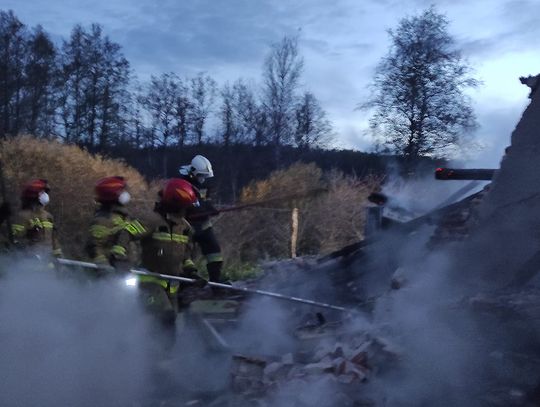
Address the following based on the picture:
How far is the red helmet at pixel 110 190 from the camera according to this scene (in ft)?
19.5

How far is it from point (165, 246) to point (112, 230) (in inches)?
18.6

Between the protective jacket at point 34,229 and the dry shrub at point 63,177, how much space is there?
637 cm

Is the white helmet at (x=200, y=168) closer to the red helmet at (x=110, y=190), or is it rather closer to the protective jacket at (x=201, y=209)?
the protective jacket at (x=201, y=209)

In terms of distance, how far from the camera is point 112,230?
228 inches

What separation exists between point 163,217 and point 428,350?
2.43 m

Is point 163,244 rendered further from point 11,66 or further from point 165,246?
point 11,66

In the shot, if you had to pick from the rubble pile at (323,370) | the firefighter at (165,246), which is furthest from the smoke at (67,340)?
the rubble pile at (323,370)

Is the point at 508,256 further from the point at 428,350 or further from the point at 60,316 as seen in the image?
the point at 60,316

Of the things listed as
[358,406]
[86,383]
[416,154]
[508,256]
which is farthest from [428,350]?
[416,154]

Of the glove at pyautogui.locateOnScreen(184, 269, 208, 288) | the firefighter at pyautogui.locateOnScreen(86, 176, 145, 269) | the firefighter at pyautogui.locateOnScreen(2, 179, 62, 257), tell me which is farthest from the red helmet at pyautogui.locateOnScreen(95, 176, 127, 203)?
the firefighter at pyautogui.locateOnScreen(2, 179, 62, 257)

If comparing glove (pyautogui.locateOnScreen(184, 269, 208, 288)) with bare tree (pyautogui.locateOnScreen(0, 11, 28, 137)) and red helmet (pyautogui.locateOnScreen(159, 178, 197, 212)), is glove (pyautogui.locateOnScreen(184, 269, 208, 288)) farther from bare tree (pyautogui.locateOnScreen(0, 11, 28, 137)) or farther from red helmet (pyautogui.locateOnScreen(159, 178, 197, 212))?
bare tree (pyautogui.locateOnScreen(0, 11, 28, 137))

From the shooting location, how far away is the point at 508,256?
5957mm

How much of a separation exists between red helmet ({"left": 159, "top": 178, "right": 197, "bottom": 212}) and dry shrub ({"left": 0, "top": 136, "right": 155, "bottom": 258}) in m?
7.99

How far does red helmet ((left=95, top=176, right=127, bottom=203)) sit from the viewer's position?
5.94 meters
